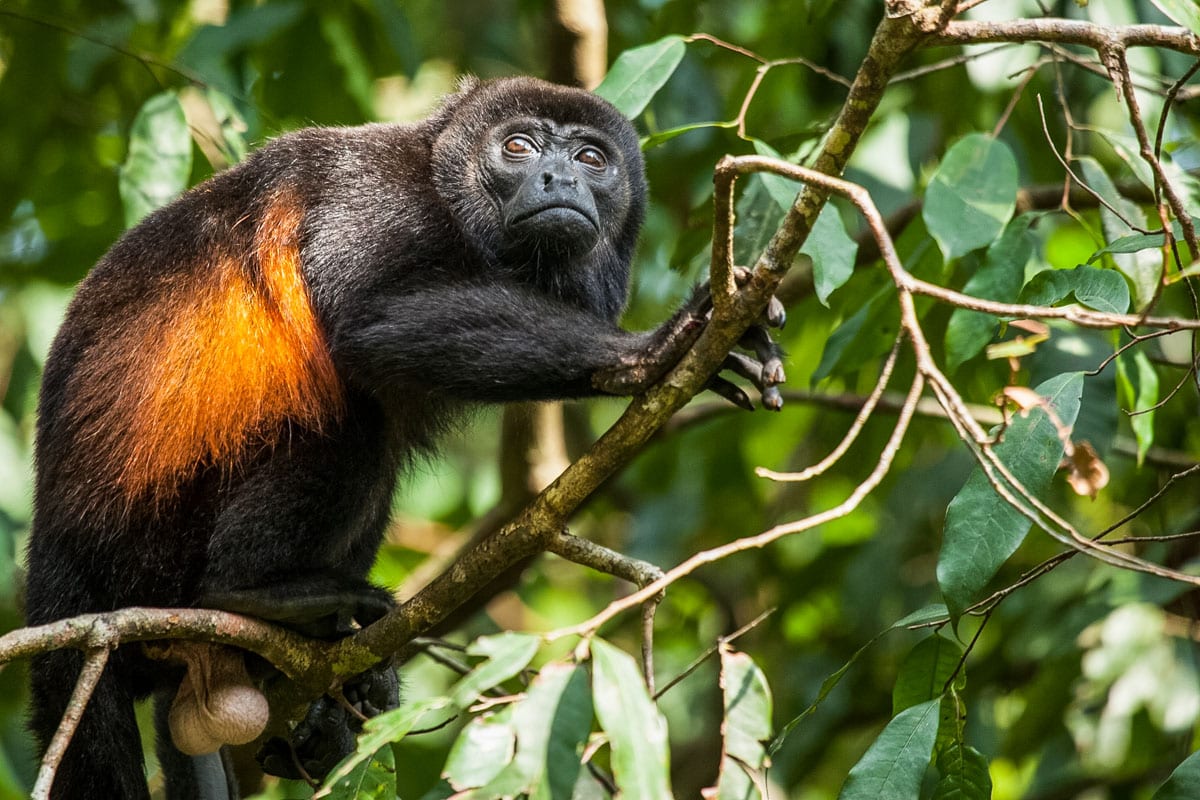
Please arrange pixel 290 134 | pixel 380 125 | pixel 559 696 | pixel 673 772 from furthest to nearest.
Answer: pixel 673 772 < pixel 380 125 < pixel 290 134 < pixel 559 696

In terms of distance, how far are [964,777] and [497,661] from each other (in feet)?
4.05

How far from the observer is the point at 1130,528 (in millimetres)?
5922

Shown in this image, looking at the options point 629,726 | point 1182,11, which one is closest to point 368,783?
point 629,726

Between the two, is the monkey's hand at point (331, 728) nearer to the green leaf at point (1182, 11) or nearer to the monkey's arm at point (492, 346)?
the monkey's arm at point (492, 346)

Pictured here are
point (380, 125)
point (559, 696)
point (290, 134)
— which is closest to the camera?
point (559, 696)

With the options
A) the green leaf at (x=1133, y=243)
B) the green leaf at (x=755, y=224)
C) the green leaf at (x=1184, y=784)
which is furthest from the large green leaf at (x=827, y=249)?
the green leaf at (x=1184, y=784)

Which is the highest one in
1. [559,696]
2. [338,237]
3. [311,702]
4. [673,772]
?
[338,237]

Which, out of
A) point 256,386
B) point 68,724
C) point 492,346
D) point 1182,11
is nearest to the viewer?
point 68,724

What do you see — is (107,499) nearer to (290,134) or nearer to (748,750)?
(290,134)

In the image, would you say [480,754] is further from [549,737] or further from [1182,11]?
[1182,11]

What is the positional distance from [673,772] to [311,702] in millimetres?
3333

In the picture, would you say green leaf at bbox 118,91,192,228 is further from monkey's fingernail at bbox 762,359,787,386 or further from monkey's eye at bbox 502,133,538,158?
monkey's fingernail at bbox 762,359,787,386

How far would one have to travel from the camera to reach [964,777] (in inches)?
102

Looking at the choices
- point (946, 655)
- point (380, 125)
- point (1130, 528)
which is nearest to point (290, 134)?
point (380, 125)
